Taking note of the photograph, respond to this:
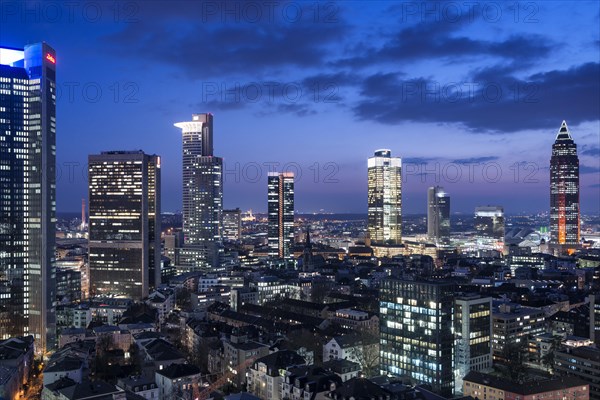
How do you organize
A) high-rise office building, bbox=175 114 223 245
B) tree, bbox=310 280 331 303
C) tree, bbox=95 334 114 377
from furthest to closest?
high-rise office building, bbox=175 114 223 245
tree, bbox=310 280 331 303
tree, bbox=95 334 114 377

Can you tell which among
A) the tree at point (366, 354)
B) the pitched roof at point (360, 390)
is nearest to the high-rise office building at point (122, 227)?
the tree at point (366, 354)

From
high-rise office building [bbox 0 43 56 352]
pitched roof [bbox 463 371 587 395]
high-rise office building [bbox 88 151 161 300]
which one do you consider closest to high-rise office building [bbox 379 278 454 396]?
pitched roof [bbox 463 371 587 395]

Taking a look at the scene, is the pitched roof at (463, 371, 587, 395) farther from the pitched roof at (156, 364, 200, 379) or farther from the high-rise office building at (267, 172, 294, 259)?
the high-rise office building at (267, 172, 294, 259)

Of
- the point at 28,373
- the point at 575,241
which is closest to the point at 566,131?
the point at 575,241

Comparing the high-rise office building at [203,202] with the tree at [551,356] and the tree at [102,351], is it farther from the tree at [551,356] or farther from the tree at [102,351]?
the tree at [551,356]

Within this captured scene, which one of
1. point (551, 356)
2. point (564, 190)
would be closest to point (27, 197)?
point (551, 356)

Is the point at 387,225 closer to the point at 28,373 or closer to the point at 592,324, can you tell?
the point at 592,324
